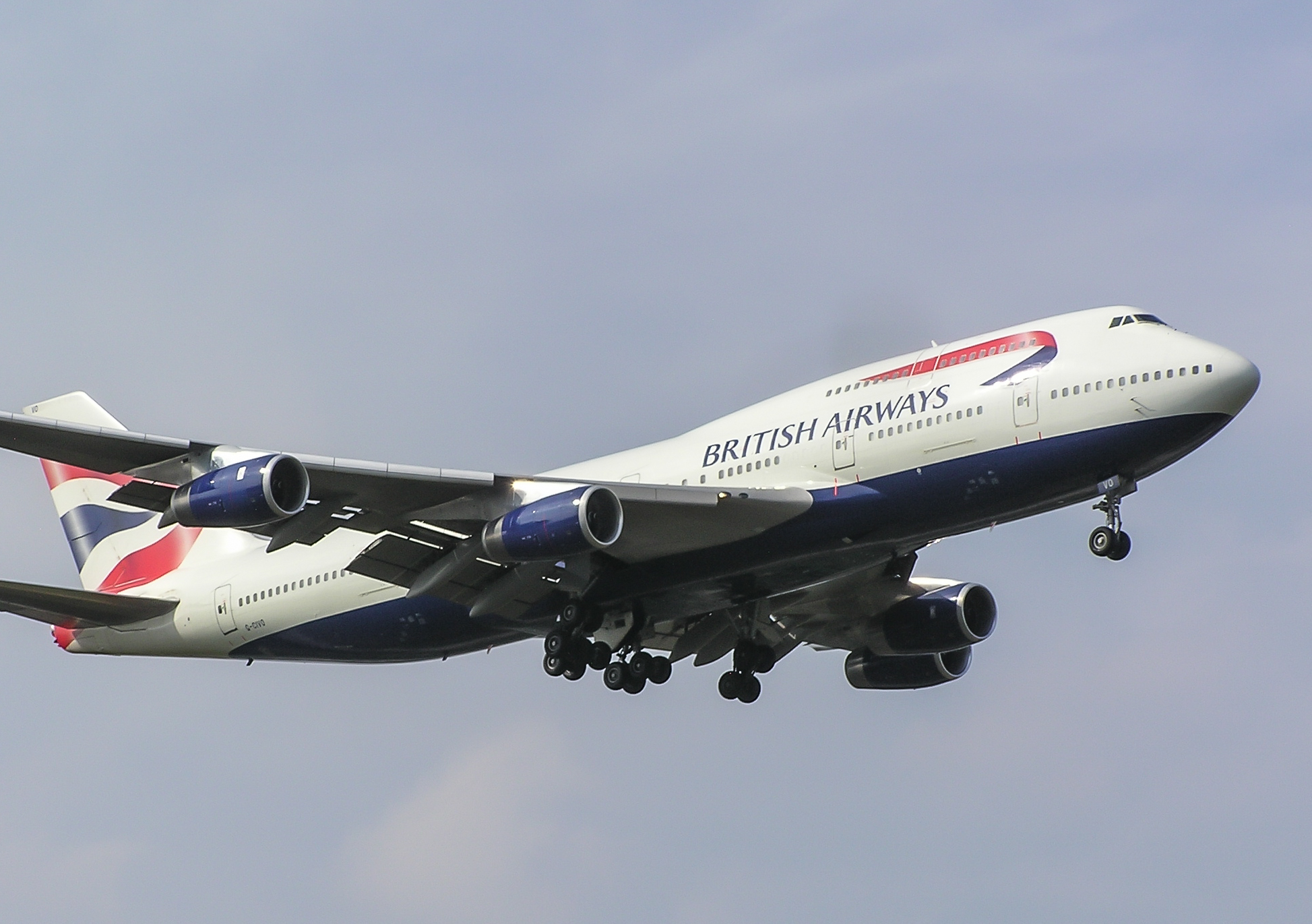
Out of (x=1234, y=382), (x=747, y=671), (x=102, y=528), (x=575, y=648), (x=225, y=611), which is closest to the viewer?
(x=1234, y=382)

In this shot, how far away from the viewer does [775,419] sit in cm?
3406

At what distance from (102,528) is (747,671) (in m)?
18.2

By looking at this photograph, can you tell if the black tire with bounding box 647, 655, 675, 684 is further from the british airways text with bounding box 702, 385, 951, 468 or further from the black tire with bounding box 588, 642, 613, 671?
the british airways text with bounding box 702, 385, 951, 468

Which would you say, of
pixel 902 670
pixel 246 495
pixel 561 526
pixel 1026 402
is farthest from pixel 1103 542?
pixel 246 495

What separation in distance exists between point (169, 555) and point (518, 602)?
11.6 metres

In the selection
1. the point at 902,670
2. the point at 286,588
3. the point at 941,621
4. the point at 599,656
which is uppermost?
the point at 286,588

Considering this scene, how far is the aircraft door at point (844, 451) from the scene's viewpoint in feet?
106

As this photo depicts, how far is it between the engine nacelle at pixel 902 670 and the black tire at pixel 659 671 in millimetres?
6201

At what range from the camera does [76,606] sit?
130ft

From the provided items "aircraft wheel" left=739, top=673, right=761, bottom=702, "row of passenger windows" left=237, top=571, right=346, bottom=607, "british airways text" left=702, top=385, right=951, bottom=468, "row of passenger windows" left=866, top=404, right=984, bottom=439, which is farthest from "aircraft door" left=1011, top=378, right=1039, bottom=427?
"row of passenger windows" left=237, top=571, right=346, bottom=607

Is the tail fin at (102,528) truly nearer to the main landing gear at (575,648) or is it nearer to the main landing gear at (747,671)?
the main landing gear at (575,648)

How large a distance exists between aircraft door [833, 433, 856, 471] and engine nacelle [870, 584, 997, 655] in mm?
8142

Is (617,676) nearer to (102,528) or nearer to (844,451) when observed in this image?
(844,451)

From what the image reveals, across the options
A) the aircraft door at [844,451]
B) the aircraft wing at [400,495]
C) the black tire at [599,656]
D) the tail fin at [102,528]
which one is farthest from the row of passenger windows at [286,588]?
the aircraft door at [844,451]
